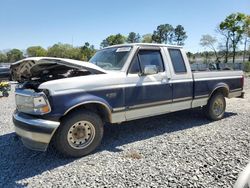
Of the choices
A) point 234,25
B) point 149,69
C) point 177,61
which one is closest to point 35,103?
point 149,69

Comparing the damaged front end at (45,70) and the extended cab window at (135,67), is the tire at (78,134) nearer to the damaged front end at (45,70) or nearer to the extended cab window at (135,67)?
the damaged front end at (45,70)

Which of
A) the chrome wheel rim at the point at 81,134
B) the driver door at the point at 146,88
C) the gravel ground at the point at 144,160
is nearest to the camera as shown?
the gravel ground at the point at 144,160

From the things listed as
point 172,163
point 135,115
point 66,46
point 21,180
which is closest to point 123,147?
point 135,115

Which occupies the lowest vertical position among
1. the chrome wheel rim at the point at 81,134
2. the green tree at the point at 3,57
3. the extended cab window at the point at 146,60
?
the chrome wheel rim at the point at 81,134

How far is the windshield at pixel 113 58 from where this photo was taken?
5357mm

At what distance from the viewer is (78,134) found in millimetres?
4539

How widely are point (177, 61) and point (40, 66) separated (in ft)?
10.5

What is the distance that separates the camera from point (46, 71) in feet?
16.5

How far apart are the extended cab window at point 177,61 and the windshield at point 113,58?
Answer: 1.25 meters

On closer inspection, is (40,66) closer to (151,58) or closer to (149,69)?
(149,69)

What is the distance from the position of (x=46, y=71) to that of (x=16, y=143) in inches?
68.9

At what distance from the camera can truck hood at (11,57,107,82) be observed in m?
4.52

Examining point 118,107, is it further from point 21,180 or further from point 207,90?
point 207,90

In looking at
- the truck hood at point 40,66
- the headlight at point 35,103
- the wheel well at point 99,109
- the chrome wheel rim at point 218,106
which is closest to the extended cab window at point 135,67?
the truck hood at point 40,66
